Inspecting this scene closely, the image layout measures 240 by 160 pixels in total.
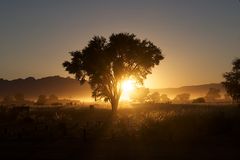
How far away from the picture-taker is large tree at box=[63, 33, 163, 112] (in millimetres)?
70750

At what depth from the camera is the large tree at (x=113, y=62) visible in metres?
70.8

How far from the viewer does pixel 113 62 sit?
71625 millimetres

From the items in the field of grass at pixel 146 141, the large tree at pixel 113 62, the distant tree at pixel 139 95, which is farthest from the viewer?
the distant tree at pixel 139 95

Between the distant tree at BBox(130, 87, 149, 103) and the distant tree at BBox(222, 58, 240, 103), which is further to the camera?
the distant tree at BBox(130, 87, 149, 103)

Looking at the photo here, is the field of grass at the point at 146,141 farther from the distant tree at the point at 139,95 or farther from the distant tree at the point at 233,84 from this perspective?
the distant tree at the point at 139,95

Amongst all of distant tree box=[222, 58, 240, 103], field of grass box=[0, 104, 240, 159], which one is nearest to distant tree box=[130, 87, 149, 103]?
distant tree box=[222, 58, 240, 103]

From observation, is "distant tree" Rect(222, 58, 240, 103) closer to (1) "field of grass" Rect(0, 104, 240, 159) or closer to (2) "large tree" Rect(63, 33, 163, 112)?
(2) "large tree" Rect(63, 33, 163, 112)

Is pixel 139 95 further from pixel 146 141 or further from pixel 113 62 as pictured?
pixel 146 141

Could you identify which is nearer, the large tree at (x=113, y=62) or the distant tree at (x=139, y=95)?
the large tree at (x=113, y=62)

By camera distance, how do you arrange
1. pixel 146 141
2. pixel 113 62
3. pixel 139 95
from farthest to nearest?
1. pixel 139 95
2. pixel 113 62
3. pixel 146 141

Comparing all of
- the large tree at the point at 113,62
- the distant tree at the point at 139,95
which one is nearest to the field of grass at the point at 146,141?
the large tree at the point at 113,62

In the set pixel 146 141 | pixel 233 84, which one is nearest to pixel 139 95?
pixel 233 84

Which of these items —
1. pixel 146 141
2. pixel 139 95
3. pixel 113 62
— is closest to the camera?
pixel 146 141

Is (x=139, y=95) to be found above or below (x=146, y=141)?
above
